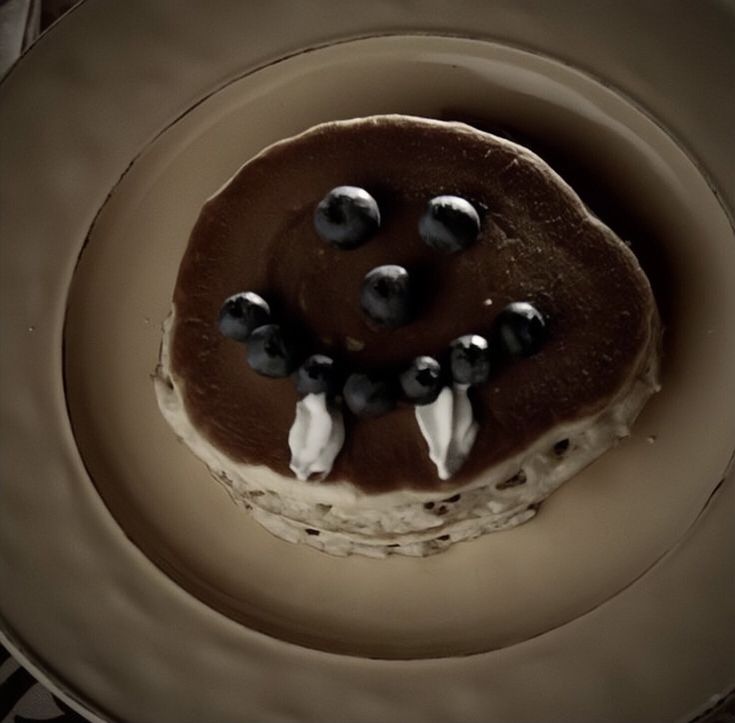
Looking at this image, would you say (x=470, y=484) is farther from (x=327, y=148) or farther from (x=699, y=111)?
(x=699, y=111)

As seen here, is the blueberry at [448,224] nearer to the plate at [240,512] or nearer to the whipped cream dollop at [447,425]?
the whipped cream dollop at [447,425]

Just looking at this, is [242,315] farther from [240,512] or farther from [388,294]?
[240,512]

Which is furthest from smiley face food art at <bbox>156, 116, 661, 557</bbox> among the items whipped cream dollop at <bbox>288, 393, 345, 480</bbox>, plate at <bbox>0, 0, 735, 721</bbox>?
plate at <bbox>0, 0, 735, 721</bbox>

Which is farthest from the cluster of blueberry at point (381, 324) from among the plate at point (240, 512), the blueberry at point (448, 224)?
the plate at point (240, 512)

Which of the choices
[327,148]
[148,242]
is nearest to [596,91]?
[327,148]

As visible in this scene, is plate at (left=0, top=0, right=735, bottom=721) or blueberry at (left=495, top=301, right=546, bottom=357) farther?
plate at (left=0, top=0, right=735, bottom=721)

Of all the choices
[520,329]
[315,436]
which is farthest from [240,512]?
[520,329]

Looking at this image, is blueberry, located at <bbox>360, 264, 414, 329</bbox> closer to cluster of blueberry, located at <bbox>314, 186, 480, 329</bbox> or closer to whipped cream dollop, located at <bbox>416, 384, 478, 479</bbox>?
cluster of blueberry, located at <bbox>314, 186, 480, 329</bbox>

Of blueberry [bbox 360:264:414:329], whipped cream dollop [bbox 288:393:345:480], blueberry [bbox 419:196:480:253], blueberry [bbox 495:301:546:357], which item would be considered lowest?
whipped cream dollop [bbox 288:393:345:480]
